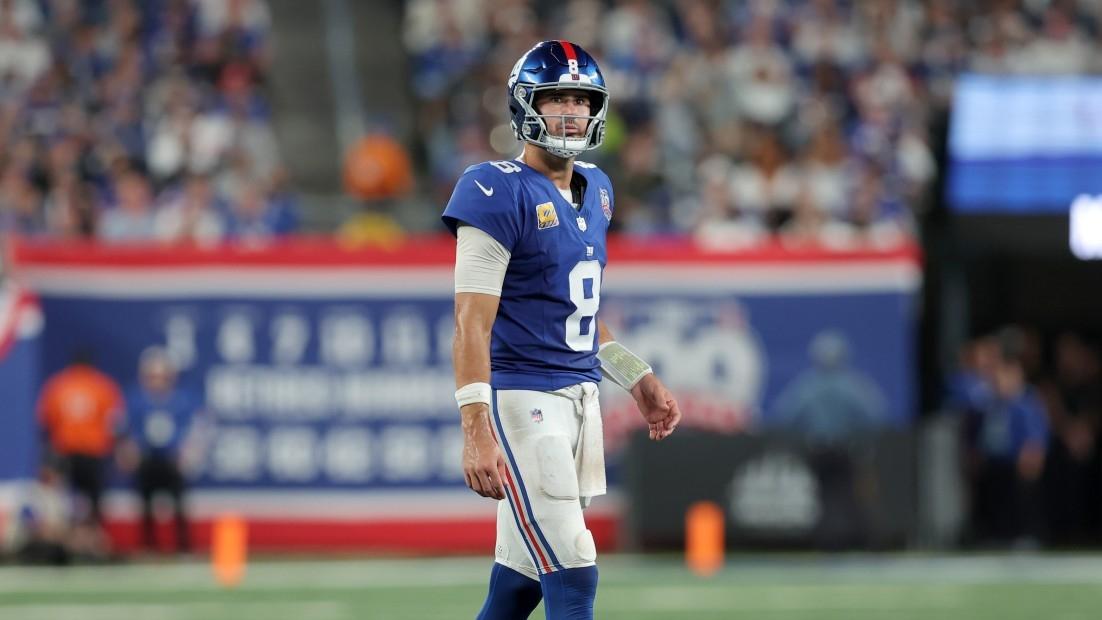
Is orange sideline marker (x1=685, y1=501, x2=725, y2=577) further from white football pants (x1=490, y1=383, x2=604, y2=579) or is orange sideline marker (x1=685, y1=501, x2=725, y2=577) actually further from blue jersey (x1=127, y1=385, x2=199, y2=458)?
white football pants (x1=490, y1=383, x2=604, y2=579)

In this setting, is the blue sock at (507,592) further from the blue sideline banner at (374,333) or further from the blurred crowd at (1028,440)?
the blurred crowd at (1028,440)

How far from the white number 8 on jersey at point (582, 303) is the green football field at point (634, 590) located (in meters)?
3.51

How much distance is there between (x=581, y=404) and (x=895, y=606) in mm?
5120

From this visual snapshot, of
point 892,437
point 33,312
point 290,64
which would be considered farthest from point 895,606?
point 290,64

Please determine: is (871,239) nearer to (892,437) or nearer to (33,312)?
(892,437)

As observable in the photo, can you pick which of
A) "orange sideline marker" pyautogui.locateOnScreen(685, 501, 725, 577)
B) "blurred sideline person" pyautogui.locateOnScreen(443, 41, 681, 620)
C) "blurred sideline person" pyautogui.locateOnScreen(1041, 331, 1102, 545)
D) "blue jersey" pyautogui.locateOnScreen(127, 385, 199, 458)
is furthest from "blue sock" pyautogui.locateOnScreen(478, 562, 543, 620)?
"blurred sideline person" pyautogui.locateOnScreen(1041, 331, 1102, 545)

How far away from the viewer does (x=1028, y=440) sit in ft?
45.6

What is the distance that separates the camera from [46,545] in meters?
12.8

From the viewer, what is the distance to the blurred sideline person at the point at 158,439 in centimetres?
1348

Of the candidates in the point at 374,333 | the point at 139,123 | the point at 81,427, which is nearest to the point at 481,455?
the point at 81,427

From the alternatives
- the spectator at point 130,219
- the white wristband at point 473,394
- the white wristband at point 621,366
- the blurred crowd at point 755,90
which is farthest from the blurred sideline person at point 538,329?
the spectator at point 130,219

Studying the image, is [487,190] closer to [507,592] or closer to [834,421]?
[507,592]

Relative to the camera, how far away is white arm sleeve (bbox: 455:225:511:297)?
533cm

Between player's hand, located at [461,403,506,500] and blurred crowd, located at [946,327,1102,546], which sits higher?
player's hand, located at [461,403,506,500]
